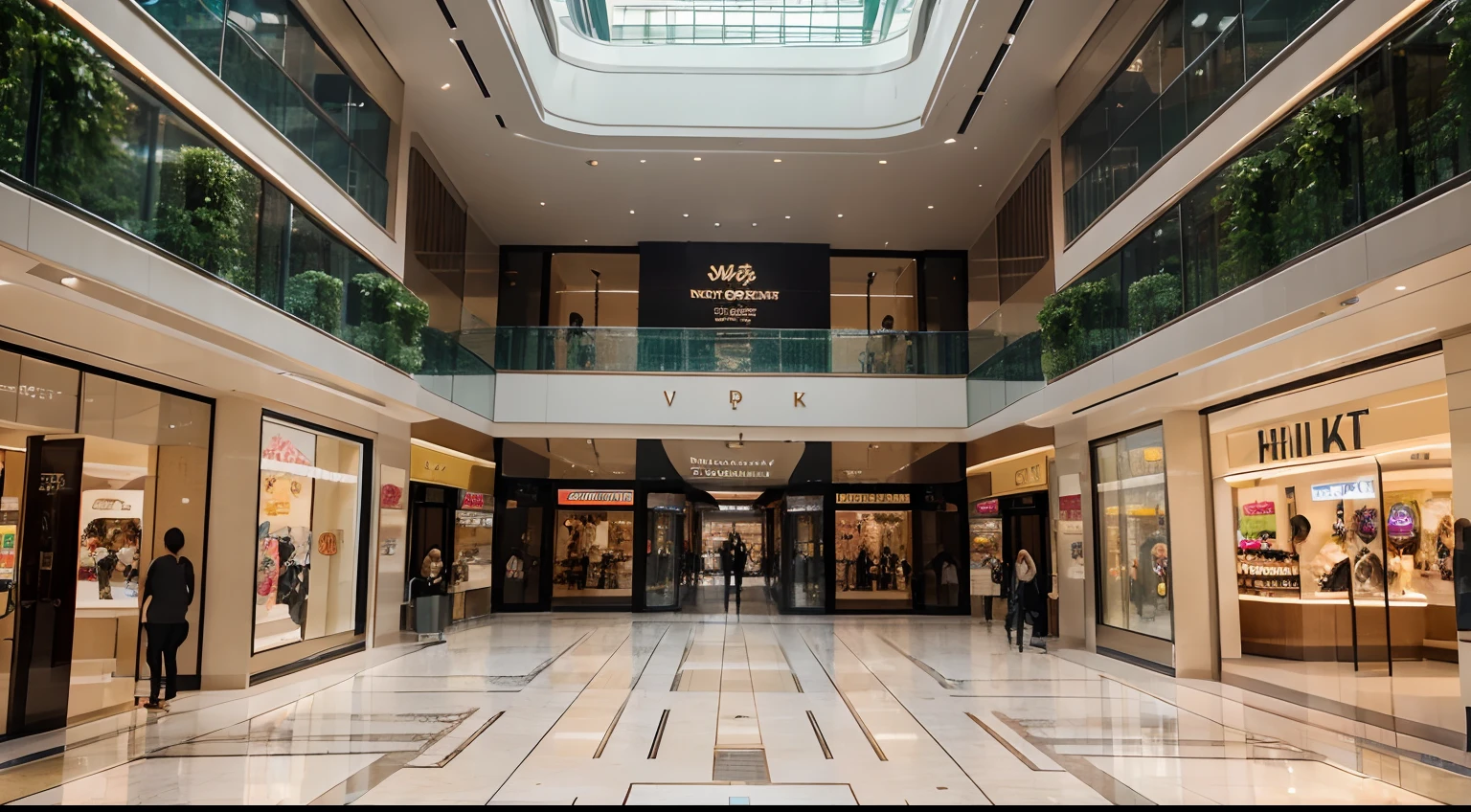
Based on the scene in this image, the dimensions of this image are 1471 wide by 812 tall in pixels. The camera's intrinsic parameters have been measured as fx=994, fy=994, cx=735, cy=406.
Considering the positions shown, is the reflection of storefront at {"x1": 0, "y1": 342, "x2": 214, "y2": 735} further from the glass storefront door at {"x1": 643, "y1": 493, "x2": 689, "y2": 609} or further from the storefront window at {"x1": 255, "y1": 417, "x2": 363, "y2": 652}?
the glass storefront door at {"x1": 643, "y1": 493, "x2": 689, "y2": 609}

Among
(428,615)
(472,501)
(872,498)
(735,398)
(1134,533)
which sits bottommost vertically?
(428,615)

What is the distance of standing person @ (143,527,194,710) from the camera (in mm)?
8383

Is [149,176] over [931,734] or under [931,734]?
over

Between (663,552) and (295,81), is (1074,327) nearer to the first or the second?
(295,81)

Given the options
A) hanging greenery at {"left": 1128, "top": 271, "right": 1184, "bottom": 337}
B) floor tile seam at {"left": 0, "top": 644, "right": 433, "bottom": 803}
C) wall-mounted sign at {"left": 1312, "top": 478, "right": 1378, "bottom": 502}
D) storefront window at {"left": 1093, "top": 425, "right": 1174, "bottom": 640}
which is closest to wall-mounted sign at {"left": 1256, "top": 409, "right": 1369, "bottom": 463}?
storefront window at {"left": 1093, "top": 425, "right": 1174, "bottom": 640}

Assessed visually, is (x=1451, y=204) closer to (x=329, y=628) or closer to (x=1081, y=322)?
(x=1081, y=322)

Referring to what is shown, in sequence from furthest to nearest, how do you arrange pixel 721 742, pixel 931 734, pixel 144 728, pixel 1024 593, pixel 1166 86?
pixel 1024 593
pixel 1166 86
pixel 144 728
pixel 931 734
pixel 721 742

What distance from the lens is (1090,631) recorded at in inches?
520

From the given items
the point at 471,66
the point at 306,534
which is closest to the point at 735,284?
the point at 471,66

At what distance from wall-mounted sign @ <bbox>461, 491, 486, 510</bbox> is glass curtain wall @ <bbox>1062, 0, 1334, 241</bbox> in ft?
35.3

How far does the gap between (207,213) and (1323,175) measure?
8.44 m

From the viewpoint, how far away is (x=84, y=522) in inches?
363

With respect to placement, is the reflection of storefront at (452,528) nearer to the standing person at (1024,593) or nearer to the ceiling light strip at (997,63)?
the standing person at (1024,593)

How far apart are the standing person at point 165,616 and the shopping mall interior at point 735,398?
0.14 ft
